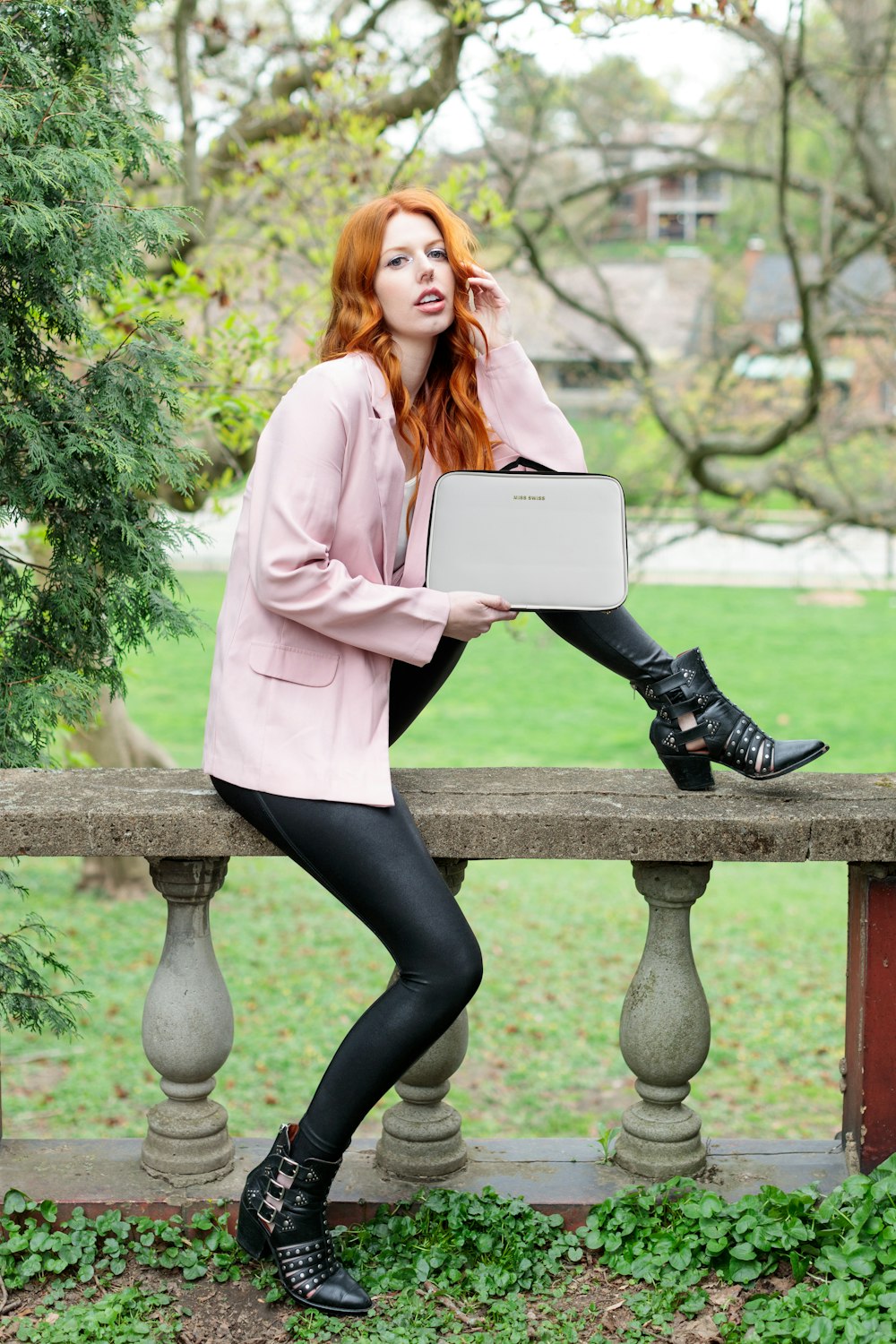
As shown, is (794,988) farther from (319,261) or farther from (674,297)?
(674,297)

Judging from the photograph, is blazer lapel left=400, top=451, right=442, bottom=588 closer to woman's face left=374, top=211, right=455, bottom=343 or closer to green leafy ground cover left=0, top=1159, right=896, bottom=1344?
woman's face left=374, top=211, right=455, bottom=343

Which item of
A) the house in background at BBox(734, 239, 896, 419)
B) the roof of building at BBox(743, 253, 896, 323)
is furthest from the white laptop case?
the roof of building at BBox(743, 253, 896, 323)

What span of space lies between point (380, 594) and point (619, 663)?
61cm

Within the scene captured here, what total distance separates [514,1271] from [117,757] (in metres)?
5.52

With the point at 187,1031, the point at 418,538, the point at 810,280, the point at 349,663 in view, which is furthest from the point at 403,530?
the point at 810,280

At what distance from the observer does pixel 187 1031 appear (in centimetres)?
259

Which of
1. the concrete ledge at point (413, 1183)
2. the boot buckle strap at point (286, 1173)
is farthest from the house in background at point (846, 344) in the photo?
the boot buckle strap at point (286, 1173)

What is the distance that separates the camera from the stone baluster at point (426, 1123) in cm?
266

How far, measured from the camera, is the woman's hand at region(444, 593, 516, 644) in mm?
2424

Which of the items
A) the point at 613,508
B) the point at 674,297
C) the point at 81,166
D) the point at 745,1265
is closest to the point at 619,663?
the point at 613,508

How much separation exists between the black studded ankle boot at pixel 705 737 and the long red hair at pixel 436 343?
585 millimetres

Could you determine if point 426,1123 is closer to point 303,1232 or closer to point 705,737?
point 303,1232

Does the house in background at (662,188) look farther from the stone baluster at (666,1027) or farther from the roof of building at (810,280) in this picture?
the stone baluster at (666,1027)

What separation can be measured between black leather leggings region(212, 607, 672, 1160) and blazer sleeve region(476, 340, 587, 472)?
842mm
